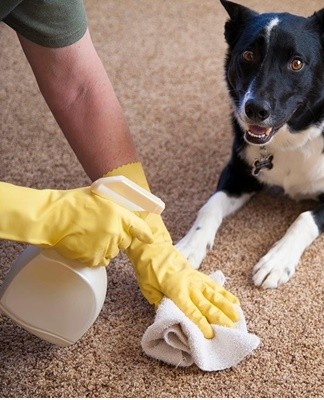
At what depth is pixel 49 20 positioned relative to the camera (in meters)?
1.38

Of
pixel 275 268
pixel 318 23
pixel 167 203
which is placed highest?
pixel 318 23

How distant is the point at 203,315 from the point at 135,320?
0.52 ft

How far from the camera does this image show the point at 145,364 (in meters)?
1.30

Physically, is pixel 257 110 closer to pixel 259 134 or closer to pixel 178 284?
pixel 259 134

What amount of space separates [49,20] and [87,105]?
0.67ft

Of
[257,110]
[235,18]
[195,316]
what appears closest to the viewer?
[195,316]

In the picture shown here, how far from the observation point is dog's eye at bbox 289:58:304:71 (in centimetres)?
150

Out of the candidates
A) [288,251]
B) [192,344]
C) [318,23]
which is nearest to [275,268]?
[288,251]

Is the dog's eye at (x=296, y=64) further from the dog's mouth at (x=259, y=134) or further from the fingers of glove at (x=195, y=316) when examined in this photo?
the fingers of glove at (x=195, y=316)

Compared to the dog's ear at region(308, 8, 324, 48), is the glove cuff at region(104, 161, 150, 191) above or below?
below

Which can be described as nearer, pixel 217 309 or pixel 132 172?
pixel 217 309

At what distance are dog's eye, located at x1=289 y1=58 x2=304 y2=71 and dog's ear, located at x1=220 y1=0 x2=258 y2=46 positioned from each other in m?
0.20

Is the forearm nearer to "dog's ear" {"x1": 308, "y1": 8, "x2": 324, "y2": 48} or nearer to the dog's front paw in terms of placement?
the dog's front paw

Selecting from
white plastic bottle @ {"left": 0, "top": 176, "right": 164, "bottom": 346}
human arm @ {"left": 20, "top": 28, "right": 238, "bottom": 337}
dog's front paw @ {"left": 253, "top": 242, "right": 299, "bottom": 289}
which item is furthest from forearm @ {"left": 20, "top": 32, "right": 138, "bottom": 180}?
dog's front paw @ {"left": 253, "top": 242, "right": 299, "bottom": 289}
